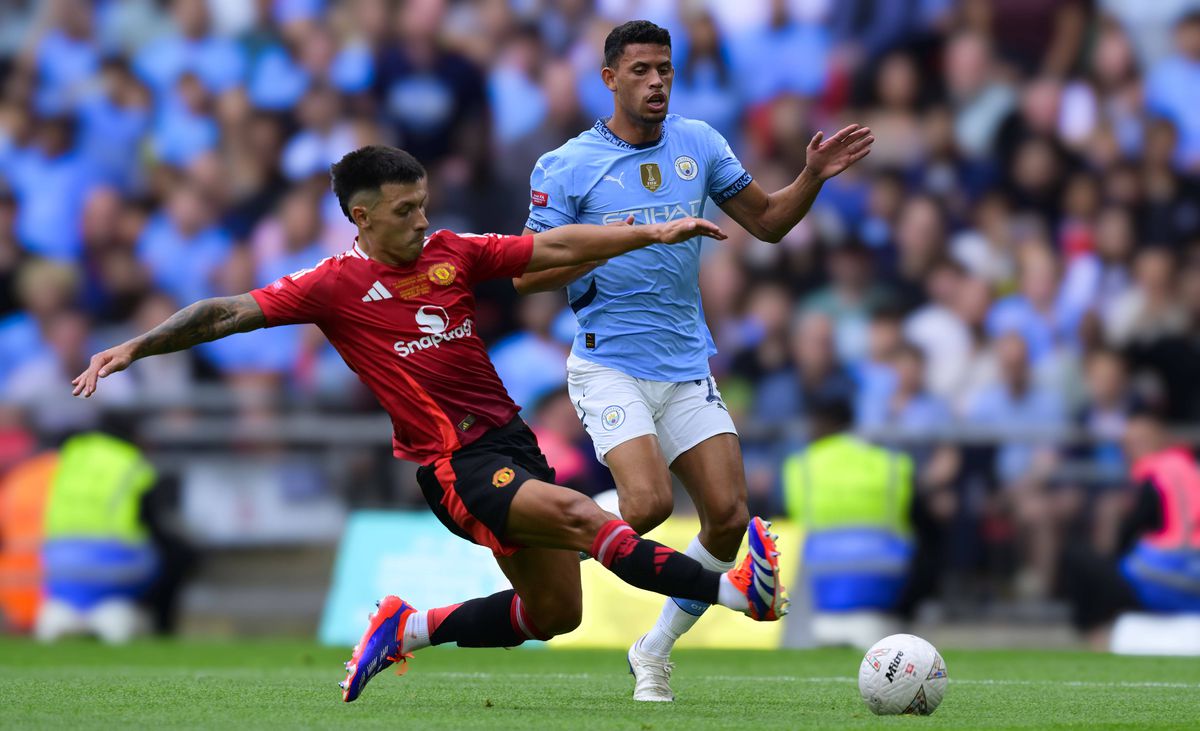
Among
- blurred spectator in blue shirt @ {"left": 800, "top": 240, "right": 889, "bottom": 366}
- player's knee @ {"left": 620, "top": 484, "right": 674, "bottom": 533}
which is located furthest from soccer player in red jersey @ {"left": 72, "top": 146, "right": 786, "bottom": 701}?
blurred spectator in blue shirt @ {"left": 800, "top": 240, "right": 889, "bottom": 366}

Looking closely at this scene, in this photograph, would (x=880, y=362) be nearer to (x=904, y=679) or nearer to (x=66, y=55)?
(x=904, y=679)

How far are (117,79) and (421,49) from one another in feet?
10.4

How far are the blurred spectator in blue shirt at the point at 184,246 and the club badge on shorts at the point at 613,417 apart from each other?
8532 mm

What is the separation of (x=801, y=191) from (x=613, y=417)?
141 centimetres

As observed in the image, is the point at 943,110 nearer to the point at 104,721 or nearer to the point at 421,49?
the point at 421,49

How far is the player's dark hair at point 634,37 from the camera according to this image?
851cm

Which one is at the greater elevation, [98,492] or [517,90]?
[517,90]

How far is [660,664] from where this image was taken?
27.2ft

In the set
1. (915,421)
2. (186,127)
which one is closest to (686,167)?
(915,421)

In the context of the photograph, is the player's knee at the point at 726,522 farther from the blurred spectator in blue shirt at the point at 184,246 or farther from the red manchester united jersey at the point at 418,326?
the blurred spectator in blue shirt at the point at 184,246

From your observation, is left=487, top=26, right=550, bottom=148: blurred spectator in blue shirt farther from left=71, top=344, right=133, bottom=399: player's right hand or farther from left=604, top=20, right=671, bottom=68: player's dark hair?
left=71, top=344, right=133, bottom=399: player's right hand

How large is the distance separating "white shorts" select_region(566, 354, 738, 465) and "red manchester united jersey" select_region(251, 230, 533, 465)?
76 cm

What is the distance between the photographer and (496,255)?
7.63m

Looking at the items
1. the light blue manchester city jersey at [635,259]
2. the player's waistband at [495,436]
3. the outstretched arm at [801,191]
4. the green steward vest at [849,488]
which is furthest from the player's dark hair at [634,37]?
the green steward vest at [849,488]
